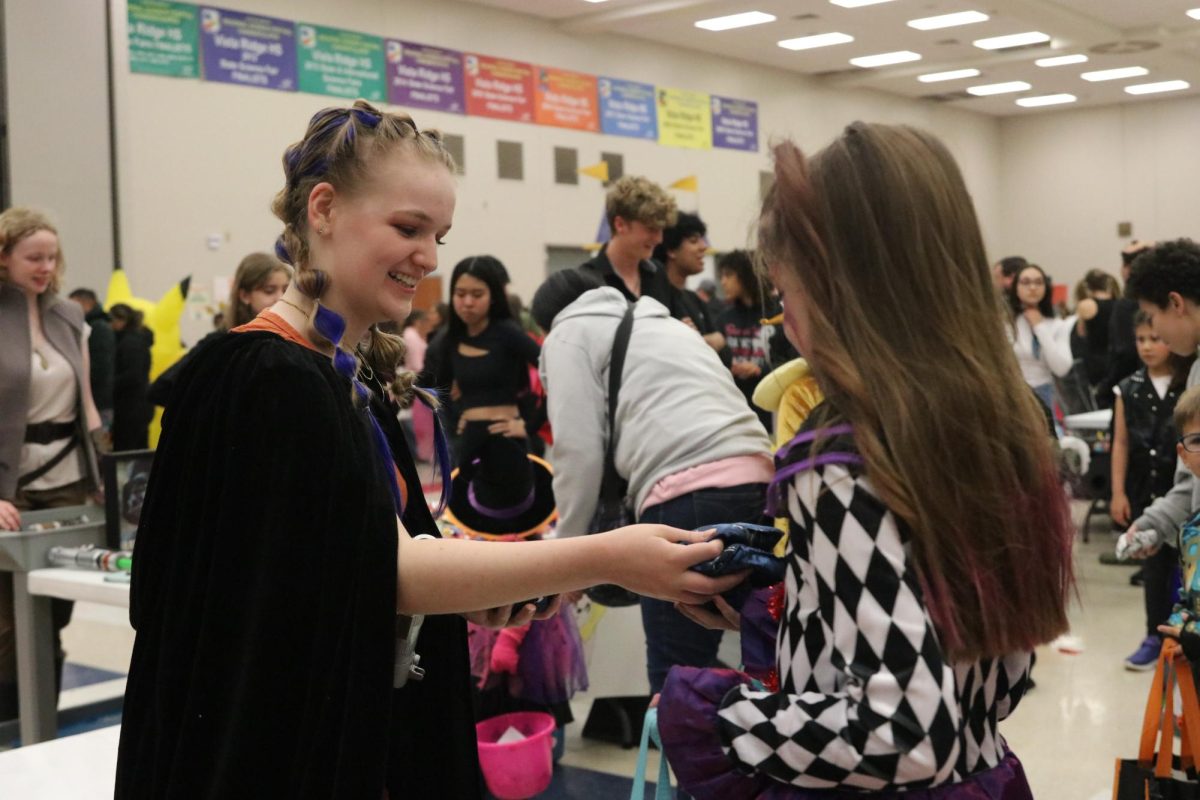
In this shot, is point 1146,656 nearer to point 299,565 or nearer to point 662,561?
point 662,561

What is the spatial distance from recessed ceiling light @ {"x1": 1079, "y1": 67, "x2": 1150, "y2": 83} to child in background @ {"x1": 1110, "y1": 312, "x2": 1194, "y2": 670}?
13.3 metres

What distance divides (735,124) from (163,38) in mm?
7723

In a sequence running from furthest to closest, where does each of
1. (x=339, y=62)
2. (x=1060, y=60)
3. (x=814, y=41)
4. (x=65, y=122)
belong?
(x=1060, y=60), (x=814, y=41), (x=339, y=62), (x=65, y=122)

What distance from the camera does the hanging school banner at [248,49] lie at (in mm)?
9859

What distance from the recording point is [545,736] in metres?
3.47

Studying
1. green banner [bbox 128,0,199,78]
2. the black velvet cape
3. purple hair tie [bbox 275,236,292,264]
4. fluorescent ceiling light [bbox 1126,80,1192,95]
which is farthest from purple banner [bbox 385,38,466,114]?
A: fluorescent ceiling light [bbox 1126,80,1192,95]

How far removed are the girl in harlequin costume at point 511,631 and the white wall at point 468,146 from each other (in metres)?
3.42

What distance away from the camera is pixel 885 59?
1550 centimetres

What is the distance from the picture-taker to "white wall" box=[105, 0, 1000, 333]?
9508 mm

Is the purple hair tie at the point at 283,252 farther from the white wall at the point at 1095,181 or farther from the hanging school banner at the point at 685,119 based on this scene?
the white wall at the point at 1095,181

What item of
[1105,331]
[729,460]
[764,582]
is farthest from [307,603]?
[1105,331]

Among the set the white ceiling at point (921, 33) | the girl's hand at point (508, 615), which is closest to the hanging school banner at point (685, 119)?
the white ceiling at point (921, 33)

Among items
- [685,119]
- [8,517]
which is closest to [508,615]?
[8,517]

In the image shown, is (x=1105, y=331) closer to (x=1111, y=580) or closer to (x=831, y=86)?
(x=1111, y=580)
